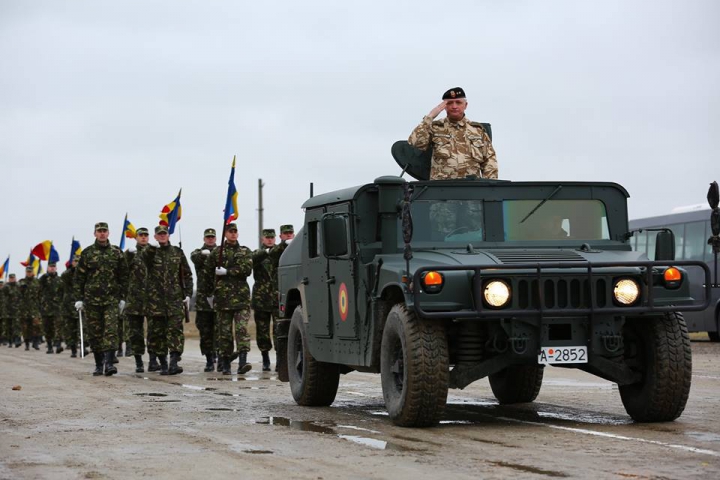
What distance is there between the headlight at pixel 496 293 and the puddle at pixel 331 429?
1.38m

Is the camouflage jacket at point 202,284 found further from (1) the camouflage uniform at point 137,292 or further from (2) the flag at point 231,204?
(1) the camouflage uniform at point 137,292

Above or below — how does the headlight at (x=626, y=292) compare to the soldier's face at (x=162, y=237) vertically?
below

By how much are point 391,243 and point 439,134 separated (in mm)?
1821

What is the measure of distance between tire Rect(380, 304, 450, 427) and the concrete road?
0.16 metres

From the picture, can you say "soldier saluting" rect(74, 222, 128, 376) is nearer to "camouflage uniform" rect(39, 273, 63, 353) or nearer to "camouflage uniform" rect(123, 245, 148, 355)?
"camouflage uniform" rect(123, 245, 148, 355)

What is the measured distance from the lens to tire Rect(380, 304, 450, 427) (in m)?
9.89

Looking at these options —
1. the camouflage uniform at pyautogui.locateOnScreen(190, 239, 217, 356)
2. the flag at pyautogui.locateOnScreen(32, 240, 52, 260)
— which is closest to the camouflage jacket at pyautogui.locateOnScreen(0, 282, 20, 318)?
the flag at pyautogui.locateOnScreen(32, 240, 52, 260)

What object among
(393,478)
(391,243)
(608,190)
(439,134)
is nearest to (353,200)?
(391,243)

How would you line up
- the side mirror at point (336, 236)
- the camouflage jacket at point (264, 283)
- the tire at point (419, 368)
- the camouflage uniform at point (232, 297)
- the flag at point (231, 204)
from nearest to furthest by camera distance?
the tire at point (419, 368) < the side mirror at point (336, 236) < the camouflage uniform at point (232, 297) < the camouflage jacket at point (264, 283) < the flag at point (231, 204)

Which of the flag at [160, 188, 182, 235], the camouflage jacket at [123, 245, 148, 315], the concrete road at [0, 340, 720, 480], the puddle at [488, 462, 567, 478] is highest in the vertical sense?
the flag at [160, 188, 182, 235]

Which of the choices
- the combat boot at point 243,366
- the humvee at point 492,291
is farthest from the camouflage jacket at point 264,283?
the humvee at point 492,291

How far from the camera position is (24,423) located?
11.5 metres

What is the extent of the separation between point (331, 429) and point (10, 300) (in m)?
35.5

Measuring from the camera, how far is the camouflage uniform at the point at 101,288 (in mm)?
20391
